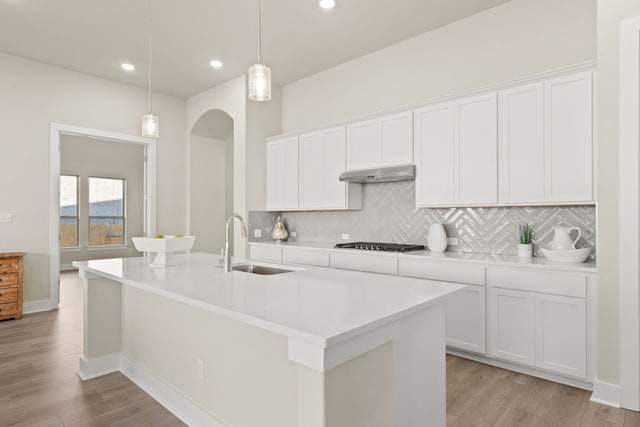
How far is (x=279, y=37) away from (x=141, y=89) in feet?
9.15

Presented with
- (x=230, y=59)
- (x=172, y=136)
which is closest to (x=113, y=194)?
(x=172, y=136)

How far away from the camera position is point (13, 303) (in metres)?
4.32

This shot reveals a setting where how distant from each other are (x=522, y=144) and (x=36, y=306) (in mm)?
5781

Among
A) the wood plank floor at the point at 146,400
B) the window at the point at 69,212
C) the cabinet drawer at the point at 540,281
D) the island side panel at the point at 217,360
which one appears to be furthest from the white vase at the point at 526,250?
the window at the point at 69,212

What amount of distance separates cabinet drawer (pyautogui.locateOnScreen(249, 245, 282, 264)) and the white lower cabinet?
8.75 feet

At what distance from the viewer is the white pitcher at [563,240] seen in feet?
9.32

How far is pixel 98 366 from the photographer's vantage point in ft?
9.15

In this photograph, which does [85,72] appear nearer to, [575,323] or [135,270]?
[135,270]

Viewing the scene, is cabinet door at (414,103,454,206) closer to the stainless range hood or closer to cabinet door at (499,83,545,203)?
the stainless range hood

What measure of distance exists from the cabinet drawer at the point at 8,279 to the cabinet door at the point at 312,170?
350 centimetres

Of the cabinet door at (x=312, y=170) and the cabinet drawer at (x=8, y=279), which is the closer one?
the cabinet drawer at (x=8, y=279)

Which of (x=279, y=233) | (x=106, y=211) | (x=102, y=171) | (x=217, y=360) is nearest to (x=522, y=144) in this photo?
(x=217, y=360)

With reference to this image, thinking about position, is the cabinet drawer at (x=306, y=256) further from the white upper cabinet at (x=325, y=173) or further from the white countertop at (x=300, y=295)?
the white countertop at (x=300, y=295)

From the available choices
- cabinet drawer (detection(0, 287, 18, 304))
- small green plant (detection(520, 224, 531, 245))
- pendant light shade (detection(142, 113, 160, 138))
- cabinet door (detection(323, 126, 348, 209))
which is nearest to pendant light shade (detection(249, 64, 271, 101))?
pendant light shade (detection(142, 113, 160, 138))
